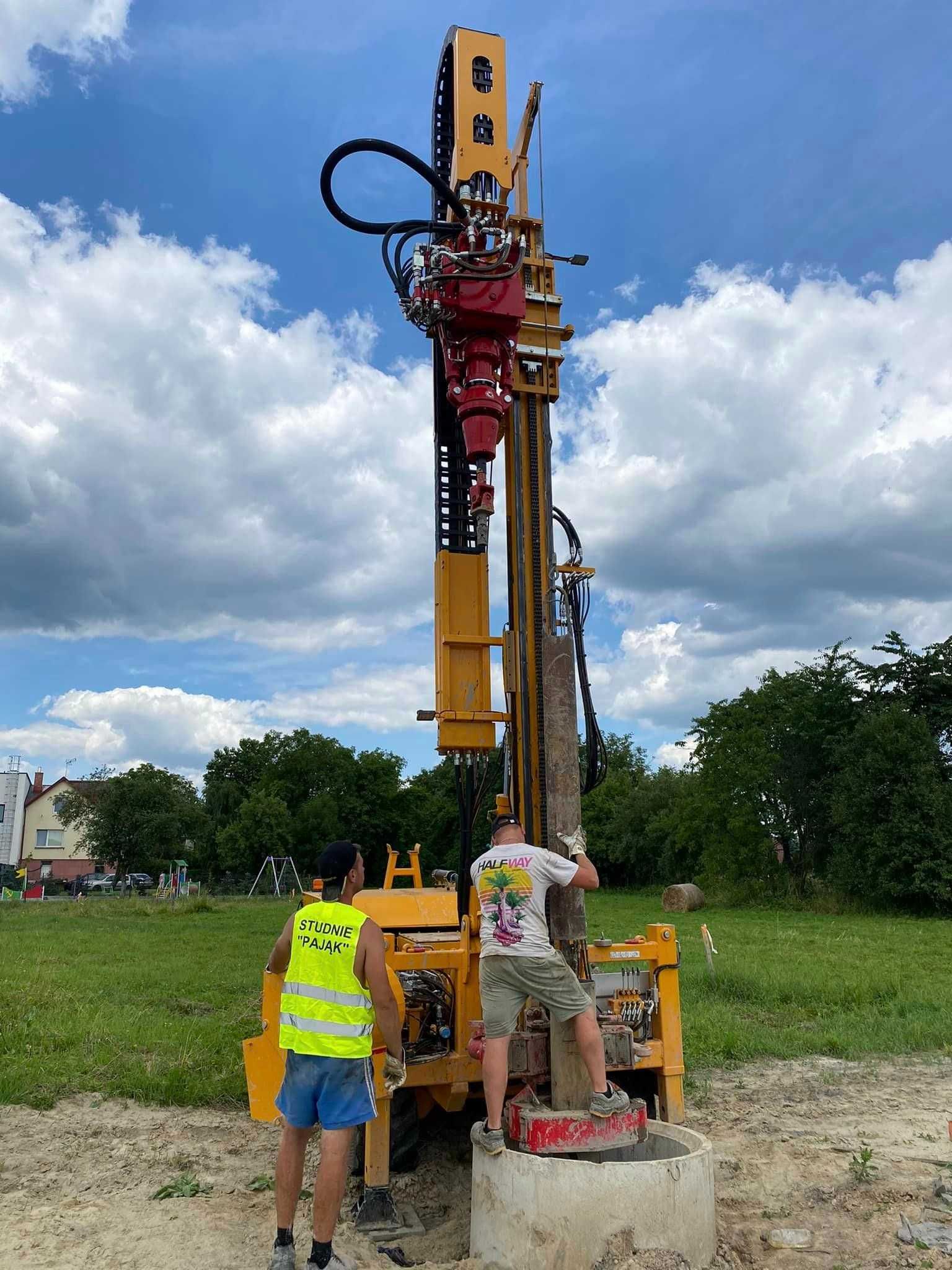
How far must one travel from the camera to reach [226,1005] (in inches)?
445

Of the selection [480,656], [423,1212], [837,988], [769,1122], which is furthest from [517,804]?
[837,988]

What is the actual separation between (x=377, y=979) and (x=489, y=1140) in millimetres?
871

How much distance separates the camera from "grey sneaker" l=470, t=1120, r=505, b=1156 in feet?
13.9

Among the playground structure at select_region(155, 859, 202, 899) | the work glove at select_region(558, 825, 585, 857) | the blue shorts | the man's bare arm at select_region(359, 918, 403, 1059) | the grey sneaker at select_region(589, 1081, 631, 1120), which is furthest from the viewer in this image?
the playground structure at select_region(155, 859, 202, 899)

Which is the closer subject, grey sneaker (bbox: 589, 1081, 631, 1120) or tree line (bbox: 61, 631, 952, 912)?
grey sneaker (bbox: 589, 1081, 631, 1120)

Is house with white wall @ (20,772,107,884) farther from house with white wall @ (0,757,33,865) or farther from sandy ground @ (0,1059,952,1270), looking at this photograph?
sandy ground @ (0,1059,952,1270)

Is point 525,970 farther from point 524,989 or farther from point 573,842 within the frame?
point 573,842

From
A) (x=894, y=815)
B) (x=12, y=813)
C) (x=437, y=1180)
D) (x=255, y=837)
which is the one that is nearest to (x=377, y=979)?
(x=437, y=1180)

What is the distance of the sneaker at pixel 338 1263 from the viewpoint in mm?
3947

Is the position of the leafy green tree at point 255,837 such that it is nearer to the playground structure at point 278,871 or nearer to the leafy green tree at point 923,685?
the playground structure at point 278,871

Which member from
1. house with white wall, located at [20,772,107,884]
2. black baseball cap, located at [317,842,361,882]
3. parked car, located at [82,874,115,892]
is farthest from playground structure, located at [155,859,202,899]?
black baseball cap, located at [317,842,361,882]

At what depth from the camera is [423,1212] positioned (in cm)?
516

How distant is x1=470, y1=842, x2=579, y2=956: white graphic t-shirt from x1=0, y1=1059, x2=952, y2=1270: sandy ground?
4.24ft

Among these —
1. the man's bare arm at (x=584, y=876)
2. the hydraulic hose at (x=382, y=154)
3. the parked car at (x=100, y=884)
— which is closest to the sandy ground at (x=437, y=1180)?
the man's bare arm at (x=584, y=876)
